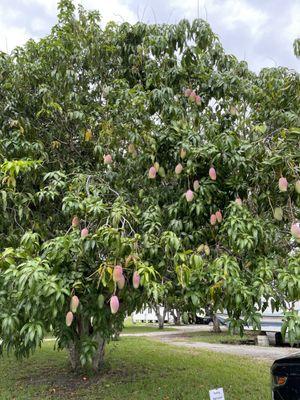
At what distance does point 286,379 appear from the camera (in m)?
4.24

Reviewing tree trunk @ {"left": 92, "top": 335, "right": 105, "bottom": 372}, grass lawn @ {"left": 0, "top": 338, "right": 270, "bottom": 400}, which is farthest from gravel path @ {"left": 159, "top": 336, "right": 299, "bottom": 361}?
tree trunk @ {"left": 92, "top": 335, "right": 105, "bottom": 372}

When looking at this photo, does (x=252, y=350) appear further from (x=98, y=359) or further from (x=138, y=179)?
(x=138, y=179)

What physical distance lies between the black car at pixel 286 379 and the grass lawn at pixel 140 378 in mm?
3123

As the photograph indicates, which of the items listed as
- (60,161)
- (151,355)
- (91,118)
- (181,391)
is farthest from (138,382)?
(91,118)

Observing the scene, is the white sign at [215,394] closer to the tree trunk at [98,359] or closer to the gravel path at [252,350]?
the tree trunk at [98,359]

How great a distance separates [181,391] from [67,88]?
5169mm

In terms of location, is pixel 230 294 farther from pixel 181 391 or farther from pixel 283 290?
pixel 181 391

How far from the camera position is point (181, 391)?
760 centimetres

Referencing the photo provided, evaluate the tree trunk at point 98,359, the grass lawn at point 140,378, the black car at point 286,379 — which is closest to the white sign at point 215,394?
the black car at point 286,379

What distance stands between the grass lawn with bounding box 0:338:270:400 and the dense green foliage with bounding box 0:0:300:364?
290 centimetres

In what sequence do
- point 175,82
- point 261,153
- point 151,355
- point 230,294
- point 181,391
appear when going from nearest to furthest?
point 230,294 < point 261,153 < point 175,82 < point 181,391 < point 151,355

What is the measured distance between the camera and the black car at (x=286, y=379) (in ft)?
13.6

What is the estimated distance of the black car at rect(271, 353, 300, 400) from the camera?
13.6 ft

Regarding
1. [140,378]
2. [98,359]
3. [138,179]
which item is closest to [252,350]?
[140,378]
